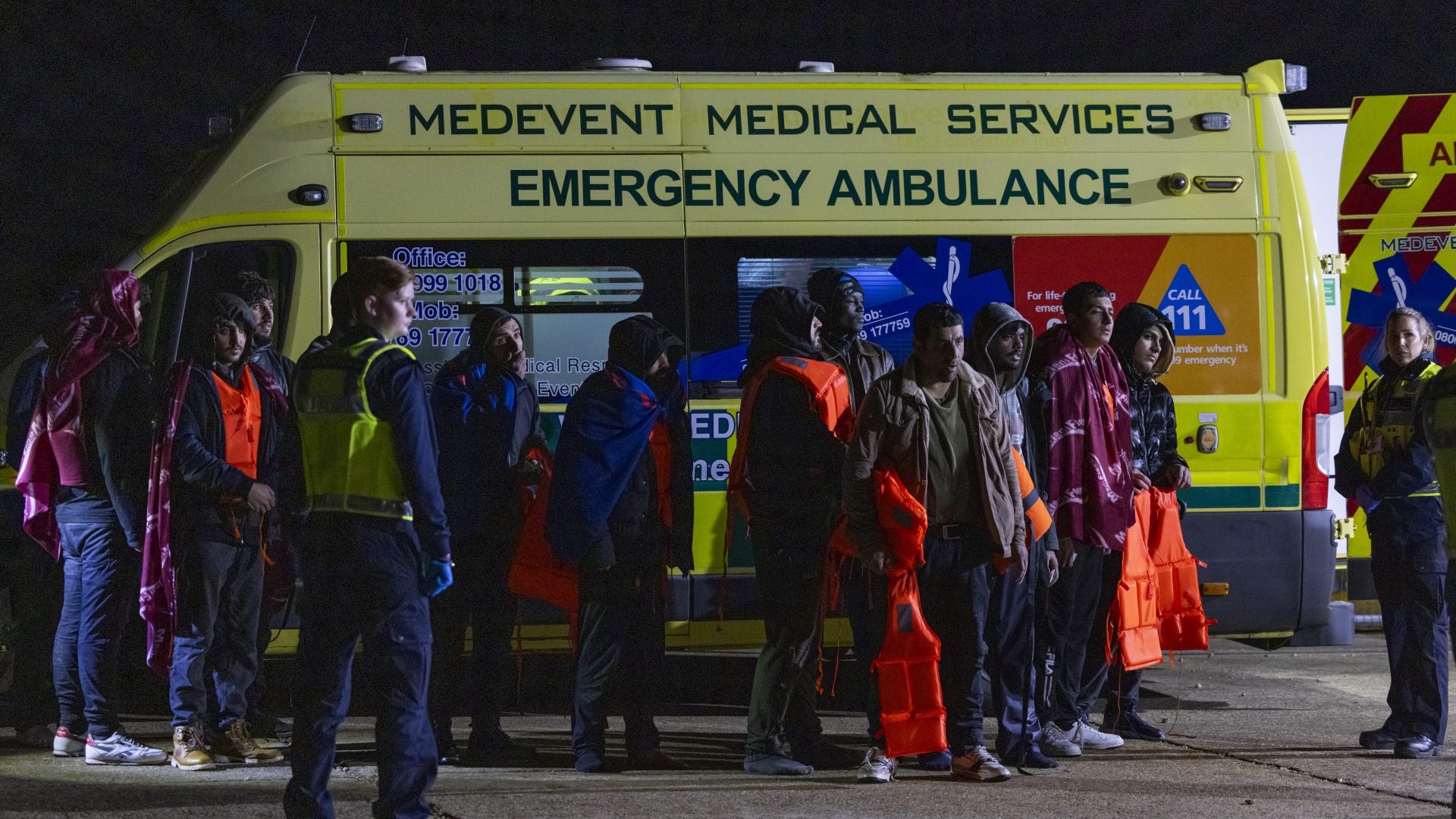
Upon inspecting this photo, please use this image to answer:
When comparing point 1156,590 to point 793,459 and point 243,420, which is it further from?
point 243,420

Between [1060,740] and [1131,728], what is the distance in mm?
664

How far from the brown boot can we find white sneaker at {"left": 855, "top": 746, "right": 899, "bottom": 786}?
2.22 metres

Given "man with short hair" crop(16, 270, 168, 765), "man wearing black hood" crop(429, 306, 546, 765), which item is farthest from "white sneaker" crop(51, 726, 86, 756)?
"man wearing black hood" crop(429, 306, 546, 765)

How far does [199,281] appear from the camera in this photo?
7.50 m

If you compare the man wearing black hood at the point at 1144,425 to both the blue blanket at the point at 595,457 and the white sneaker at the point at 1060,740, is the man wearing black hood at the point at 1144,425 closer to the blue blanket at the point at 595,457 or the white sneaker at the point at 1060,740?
the white sneaker at the point at 1060,740

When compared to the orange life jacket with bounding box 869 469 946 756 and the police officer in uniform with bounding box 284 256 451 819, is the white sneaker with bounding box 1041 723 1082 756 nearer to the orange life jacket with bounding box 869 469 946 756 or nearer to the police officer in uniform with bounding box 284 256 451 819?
the orange life jacket with bounding box 869 469 946 756

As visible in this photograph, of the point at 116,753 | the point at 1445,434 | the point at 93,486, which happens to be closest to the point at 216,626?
the point at 116,753

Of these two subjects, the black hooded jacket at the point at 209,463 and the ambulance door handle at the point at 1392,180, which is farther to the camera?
the ambulance door handle at the point at 1392,180

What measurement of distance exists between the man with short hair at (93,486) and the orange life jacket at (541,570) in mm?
1423

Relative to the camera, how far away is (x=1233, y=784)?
6.13m

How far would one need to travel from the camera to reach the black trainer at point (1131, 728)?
283 inches

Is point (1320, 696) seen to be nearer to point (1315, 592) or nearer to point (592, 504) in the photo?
point (1315, 592)

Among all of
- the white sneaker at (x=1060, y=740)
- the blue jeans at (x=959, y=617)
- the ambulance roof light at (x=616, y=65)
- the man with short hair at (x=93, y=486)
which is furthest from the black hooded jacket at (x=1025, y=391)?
the man with short hair at (x=93, y=486)

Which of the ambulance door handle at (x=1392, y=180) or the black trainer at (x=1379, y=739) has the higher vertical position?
the ambulance door handle at (x=1392, y=180)
